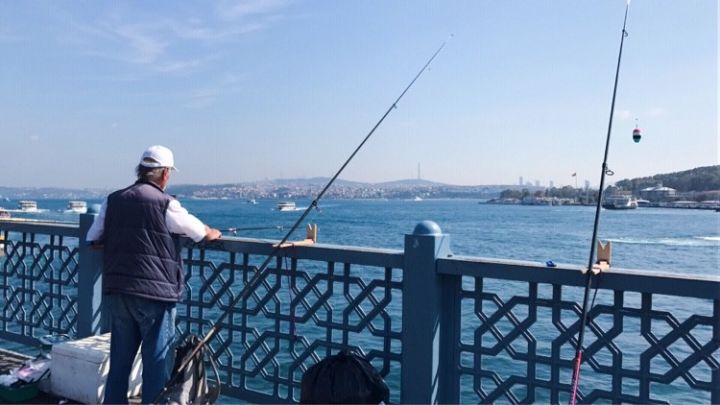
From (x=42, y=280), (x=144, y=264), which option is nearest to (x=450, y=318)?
(x=144, y=264)

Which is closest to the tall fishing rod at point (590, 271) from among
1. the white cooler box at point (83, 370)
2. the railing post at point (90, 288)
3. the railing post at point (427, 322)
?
the railing post at point (427, 322)

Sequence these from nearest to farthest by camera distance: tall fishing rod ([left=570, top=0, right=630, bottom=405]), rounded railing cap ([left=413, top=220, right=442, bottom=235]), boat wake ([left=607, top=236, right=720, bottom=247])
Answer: tall fishing rod ([left=570, top=0, right=630, bottom=405]), rounded railing cap ([left=413, top=220, right=442, bottom=235]), boat wake ([left=607, top=236, right=720, bottom=247])

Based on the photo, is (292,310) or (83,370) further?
(83,370)

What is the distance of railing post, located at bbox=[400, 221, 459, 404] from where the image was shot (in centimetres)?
304

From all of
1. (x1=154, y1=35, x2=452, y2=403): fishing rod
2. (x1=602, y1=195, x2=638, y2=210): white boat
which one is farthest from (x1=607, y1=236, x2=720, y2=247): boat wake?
(x1=154, y1=35, x2=452, y2=403): fishing rod

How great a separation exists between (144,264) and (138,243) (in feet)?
0.35

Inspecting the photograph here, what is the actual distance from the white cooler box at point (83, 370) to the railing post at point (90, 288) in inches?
16.0

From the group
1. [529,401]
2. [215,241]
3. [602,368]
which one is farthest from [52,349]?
[602,368]

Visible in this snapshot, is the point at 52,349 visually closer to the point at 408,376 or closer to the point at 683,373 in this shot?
the point at 408,376

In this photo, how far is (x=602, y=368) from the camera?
2736 mm

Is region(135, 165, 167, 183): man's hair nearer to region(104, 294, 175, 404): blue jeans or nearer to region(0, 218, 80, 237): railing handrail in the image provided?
region(104, 294, 175, 404): blue jeans

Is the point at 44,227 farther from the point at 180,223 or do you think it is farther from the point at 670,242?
the point at 670,242

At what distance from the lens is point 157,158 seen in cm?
312

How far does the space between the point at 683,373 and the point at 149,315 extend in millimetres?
2443
